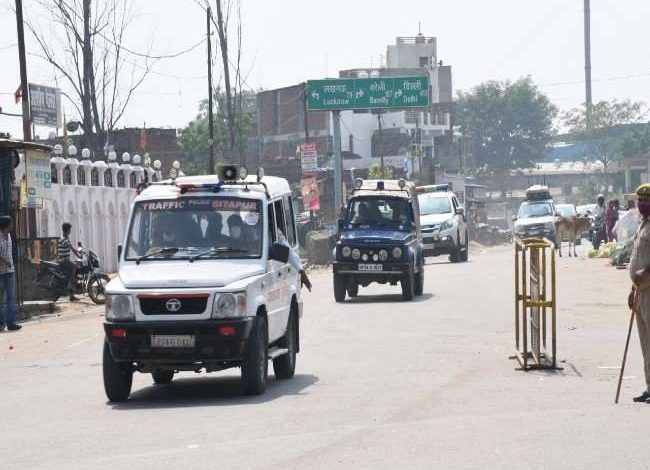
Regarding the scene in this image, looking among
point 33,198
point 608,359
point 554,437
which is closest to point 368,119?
point 33,198

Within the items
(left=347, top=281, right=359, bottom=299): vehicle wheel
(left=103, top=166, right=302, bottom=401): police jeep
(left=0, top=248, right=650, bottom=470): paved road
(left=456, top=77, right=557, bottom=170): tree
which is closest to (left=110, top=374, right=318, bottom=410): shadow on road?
(left=0, top=248, right=650, bottom=470): paved road

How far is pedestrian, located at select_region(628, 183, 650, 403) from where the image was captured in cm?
1161

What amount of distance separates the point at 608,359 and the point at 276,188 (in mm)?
4412

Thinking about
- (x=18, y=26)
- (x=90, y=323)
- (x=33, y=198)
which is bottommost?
(x=90, y=323)

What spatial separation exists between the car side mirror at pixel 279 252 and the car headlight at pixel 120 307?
171 centimetres

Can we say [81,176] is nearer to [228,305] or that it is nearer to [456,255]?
[456,255]

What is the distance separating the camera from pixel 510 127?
121 m

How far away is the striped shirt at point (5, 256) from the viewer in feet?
75.3

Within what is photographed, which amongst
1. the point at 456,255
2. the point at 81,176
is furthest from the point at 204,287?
the point at 81,176

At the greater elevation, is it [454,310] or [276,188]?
[276,188]

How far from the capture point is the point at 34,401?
13539 mm

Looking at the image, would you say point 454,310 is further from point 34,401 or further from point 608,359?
point 34,401

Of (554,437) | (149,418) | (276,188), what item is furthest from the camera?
(276,188)

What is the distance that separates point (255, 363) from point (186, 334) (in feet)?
2.47
